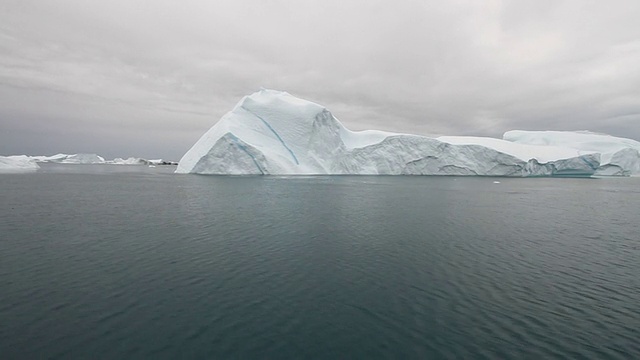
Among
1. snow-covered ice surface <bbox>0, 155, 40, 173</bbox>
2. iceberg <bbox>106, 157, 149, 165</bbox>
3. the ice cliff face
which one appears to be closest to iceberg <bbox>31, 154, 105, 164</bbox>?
iceberg <bbox>106, 157, 149, 165</bbox>

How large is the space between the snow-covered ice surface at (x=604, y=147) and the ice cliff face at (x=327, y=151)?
892cm

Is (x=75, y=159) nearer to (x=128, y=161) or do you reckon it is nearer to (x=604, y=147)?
(x=128, y=161)

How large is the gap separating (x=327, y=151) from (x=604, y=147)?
7588 centimetres

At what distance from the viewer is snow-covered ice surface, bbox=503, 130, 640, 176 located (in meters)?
79.1

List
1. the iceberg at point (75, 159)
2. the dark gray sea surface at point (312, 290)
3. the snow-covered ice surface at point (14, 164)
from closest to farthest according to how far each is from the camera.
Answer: the dark gray sea surface at point (312, 290) → the snow-covered ice surface at point (14, 164) → the iceberg at point (75, 159)

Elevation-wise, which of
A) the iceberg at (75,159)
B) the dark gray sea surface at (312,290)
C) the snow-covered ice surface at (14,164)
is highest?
the iceberg at (75,159)

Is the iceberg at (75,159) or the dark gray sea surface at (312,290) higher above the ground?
the iceberg at (75,159)

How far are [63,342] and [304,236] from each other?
9665mm

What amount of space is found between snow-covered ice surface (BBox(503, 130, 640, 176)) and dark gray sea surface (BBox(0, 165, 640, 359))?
8485 centimetres

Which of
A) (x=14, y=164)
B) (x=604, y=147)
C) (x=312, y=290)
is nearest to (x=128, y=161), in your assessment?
(x=14, y=164)

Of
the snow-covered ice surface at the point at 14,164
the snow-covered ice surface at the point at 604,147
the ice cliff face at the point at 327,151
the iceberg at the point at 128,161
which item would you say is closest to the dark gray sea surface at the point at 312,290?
the ice cliff face at the point at 327,151

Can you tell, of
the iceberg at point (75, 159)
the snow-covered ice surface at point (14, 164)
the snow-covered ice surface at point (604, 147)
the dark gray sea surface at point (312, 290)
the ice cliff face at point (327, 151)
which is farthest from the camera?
the iceberg at point (75, 159)

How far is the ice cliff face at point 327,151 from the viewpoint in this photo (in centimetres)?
5462

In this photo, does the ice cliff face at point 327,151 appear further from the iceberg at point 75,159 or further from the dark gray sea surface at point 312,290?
the iceberg at point 75,159
